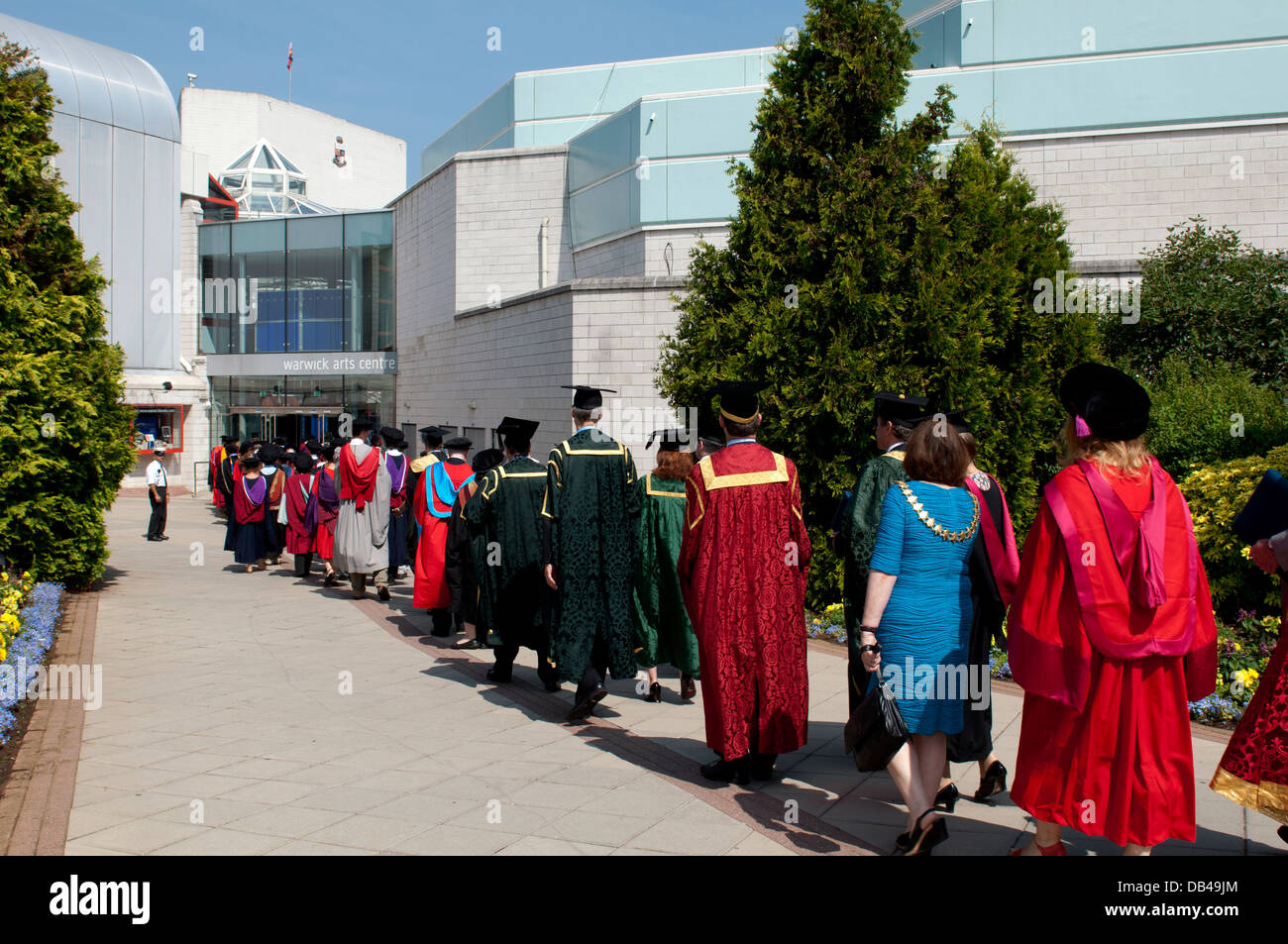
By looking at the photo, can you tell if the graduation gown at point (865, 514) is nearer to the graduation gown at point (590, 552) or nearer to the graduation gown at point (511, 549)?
the graduation gown at point (590, 552)

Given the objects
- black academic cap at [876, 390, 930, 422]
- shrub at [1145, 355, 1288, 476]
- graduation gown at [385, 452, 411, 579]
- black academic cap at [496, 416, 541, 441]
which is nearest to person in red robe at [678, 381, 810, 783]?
black academic cap at [876, 390, 930, 422]

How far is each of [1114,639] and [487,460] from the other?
5.69 m

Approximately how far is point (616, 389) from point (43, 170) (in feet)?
25.4

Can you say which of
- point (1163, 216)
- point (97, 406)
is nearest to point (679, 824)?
point (97, 406)

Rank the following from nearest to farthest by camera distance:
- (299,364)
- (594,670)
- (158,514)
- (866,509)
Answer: (866,509)
(594,670)
(158,514)
(299,364)

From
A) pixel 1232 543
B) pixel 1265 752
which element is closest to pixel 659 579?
pixel 1265 752

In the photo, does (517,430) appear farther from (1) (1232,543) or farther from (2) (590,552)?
(1) (1232,543)

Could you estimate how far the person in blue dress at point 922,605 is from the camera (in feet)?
12.7

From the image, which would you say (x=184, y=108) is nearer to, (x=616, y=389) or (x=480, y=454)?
(x=616, y=389)

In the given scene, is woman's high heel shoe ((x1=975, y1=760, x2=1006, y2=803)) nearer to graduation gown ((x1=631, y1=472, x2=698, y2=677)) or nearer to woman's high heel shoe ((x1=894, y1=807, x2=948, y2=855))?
woman's high heel shoe ((x1=894, y1=807, x2=948, y2=855))

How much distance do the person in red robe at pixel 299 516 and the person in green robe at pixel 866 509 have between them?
946 cm

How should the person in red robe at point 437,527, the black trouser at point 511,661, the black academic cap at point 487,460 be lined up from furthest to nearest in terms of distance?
the person in red robe at point 437,527 → the black academic cap at point 487,460 → the black trouser at point 511,661

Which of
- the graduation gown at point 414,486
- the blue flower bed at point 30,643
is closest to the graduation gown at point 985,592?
the blue flower bed at point 30,643

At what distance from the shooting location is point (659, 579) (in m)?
6.75
